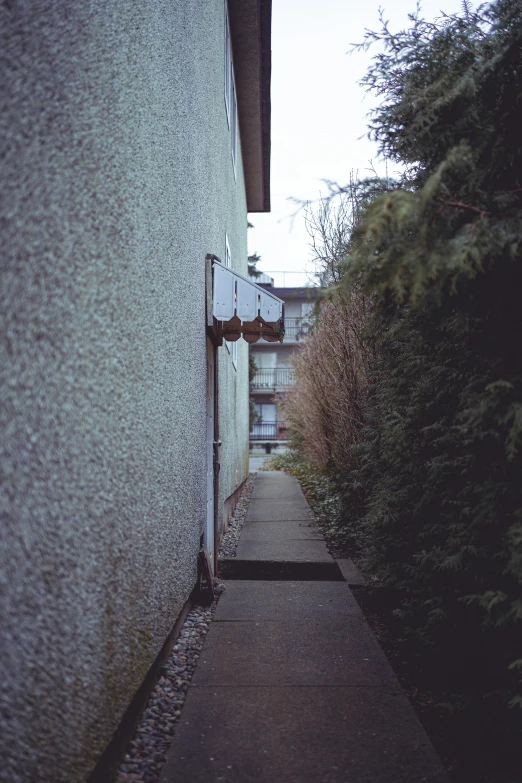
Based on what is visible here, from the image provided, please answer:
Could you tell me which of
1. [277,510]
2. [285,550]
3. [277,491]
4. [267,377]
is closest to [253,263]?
[267,377]

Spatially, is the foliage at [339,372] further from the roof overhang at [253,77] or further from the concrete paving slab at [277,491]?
the roof overhang at [253,77]

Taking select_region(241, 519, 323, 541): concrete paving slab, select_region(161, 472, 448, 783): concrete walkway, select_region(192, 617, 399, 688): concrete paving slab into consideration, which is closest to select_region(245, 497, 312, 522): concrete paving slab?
select_region(241, 519, 323, 541): concrete paving slab

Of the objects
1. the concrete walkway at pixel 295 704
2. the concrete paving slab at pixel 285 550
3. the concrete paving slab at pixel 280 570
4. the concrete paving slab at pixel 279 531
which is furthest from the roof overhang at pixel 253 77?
the concrete walkway at pixel 295 704

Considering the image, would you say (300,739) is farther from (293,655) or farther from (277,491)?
(277,491)

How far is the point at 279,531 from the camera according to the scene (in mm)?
7742

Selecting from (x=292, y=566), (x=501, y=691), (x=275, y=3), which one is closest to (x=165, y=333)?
(x=501, y=691)

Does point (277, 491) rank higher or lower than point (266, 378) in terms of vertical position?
lower

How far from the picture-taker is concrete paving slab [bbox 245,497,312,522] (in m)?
8.80

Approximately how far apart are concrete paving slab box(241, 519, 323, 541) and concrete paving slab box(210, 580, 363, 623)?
161cm

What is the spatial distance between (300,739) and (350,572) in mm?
3150

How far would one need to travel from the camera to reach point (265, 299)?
5.54 meters

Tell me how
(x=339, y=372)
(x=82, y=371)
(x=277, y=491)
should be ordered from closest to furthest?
1. (x=82, y=371)
2. (x=339, y=372)
3. (x=277, y=491)

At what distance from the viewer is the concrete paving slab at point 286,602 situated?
4.69 metres

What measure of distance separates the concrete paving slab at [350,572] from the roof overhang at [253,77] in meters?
7.60
